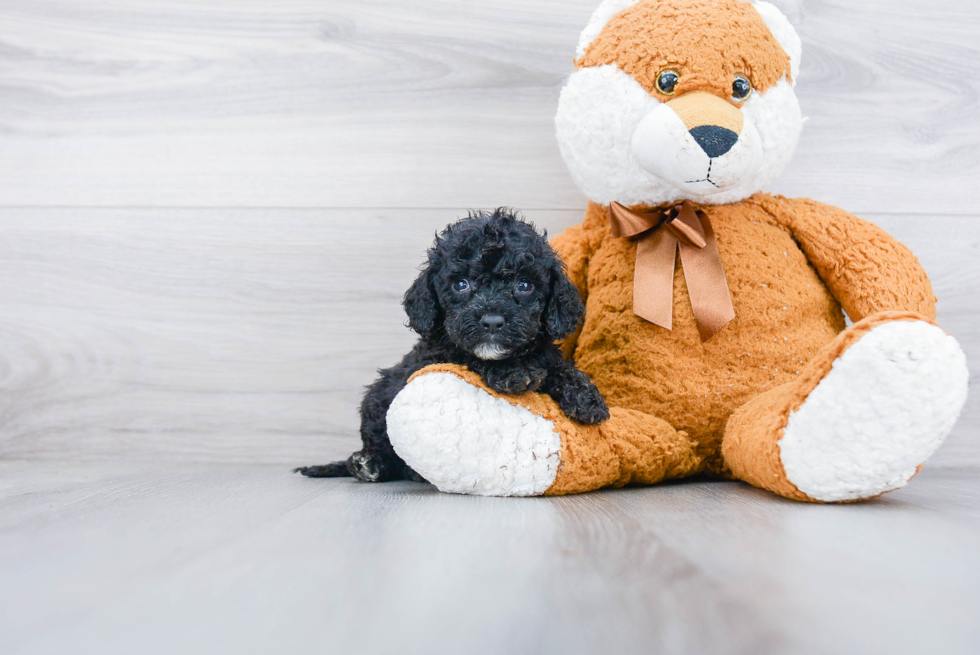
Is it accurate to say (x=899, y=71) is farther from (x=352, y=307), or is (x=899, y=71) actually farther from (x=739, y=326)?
(x=352, y=307)

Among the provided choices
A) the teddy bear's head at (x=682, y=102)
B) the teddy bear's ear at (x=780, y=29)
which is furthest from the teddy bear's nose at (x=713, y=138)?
the teddy bear's ear at (x=780, y=29)

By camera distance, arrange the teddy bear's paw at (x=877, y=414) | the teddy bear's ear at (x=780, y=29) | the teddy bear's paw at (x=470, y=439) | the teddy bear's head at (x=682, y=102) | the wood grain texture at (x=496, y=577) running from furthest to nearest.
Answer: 1. the teddy bear's ear at (x=780, y=29)
2. the teddy bear's head at (x=682, y=102)
3. the teddy bear's paw at (x=470, y=439)
4. the teddy bear's paw at (x=877, y=414)
5. the wood grain texture at (x=496, y=577)

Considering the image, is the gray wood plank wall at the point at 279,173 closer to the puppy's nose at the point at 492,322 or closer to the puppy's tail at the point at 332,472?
the puppy's tail at the point at 332,472

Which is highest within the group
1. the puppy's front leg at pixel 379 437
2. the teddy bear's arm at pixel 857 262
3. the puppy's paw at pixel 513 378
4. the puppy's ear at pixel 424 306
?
the teddy bear's arm at pixel 857 262

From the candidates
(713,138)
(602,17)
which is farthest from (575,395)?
(602,17)

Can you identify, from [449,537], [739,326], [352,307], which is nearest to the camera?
[449,537]

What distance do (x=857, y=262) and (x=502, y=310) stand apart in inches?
20.0

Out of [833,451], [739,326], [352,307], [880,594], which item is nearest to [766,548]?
[880,594]

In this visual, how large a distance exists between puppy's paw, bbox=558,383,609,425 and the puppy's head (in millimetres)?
70

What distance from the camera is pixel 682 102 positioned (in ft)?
2.92

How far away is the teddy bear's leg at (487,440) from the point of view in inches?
30.5

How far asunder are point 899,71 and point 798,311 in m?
0.63

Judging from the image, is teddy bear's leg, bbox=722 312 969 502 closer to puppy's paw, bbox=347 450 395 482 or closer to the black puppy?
the black puppy

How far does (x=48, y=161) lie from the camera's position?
4.25ft
